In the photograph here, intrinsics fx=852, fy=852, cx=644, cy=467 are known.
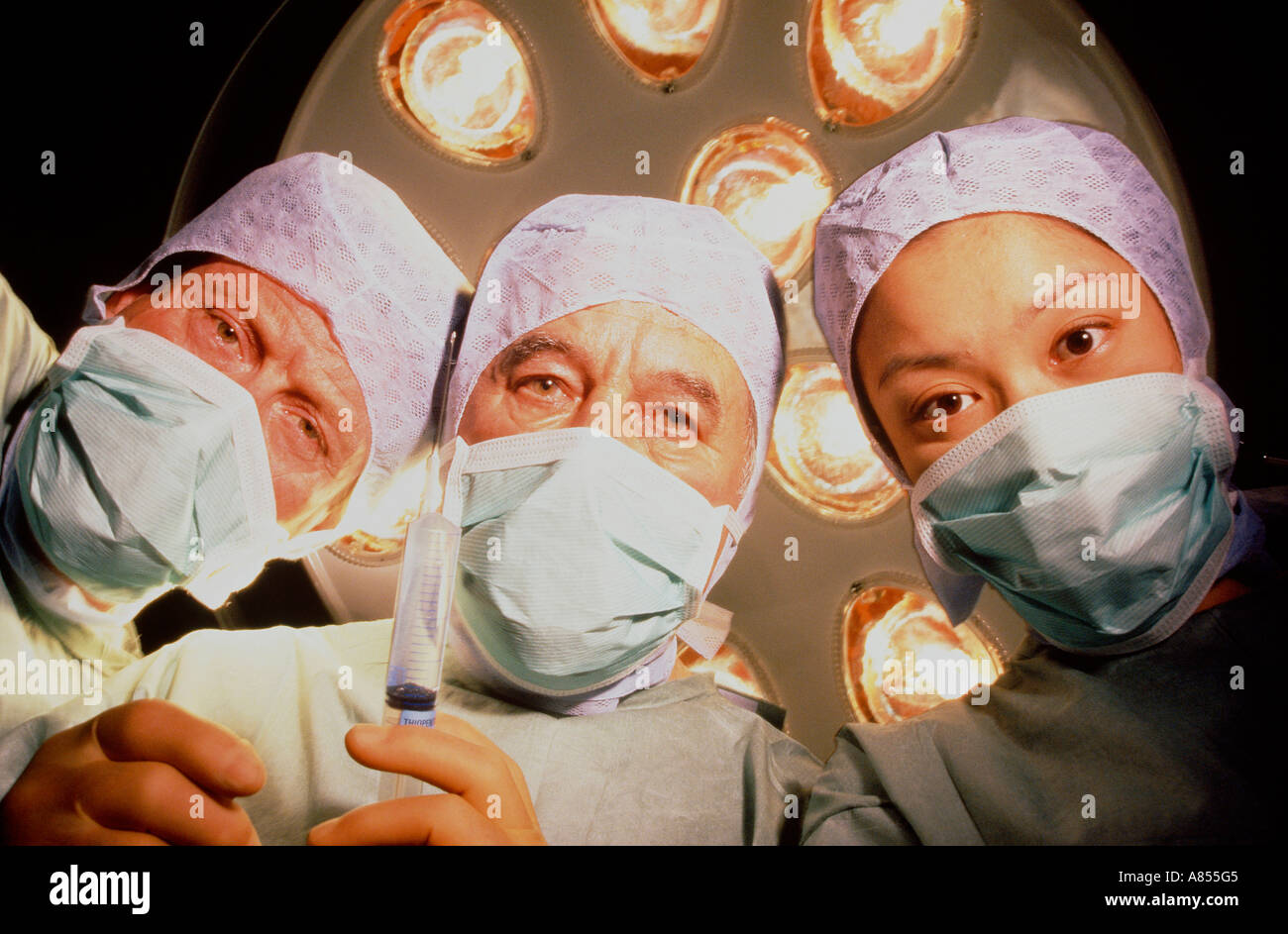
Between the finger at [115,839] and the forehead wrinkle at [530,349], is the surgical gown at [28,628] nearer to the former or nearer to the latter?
the finger at [115,839]

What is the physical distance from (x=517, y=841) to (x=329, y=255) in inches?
37.8

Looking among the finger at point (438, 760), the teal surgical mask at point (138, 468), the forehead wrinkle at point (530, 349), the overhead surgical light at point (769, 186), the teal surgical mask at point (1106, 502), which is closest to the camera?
the finger at point (438, 760)

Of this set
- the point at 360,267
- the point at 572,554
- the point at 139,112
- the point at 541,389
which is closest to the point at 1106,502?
the point at 572,554

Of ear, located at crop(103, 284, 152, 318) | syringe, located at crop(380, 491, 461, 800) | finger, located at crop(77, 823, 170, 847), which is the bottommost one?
finger, located at crop(77, 823, 170, 847)

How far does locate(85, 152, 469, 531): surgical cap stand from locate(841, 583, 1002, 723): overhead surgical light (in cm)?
84

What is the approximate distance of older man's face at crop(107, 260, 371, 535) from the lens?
1.36 meters

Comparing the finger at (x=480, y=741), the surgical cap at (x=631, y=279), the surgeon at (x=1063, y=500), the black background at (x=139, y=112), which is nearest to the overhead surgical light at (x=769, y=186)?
the surgical cap at (x=631, y=279)

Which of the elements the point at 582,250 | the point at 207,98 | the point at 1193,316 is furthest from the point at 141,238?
the point at 1193,316

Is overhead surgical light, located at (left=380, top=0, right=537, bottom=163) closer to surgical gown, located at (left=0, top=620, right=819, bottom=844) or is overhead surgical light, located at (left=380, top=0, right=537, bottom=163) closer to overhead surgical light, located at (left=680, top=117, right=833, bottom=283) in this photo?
overhead surgical light, located at (left=680, top=117, right=833, bottom=283)

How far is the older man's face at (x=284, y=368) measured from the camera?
136 centimetres

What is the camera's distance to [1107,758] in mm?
1171

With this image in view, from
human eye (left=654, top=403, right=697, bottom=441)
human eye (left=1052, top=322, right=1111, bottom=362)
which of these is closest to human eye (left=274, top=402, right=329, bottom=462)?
human eye (left=654, top=403, right=697, bottom=441)

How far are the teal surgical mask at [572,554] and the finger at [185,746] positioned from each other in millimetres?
361

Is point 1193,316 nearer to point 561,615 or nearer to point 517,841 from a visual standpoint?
point 561,615
